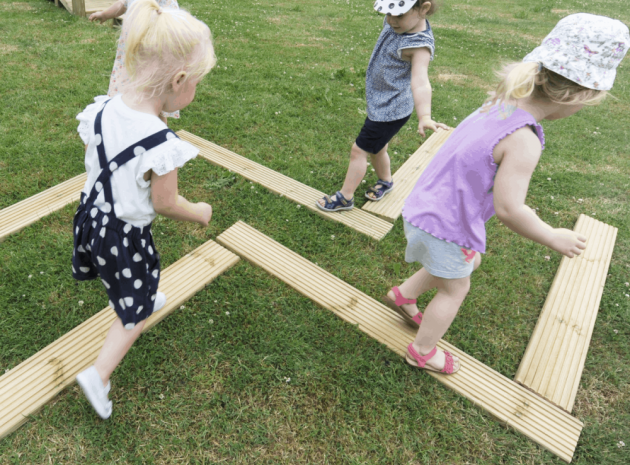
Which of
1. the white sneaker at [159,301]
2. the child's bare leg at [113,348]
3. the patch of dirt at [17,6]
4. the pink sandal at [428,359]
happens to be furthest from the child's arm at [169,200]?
the patch of dirt at [17,6]

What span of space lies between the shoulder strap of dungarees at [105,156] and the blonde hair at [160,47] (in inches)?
6.7

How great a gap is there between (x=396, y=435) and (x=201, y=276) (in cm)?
149

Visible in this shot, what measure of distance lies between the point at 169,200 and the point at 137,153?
0.68 ft

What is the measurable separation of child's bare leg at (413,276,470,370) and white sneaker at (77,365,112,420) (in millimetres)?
1563

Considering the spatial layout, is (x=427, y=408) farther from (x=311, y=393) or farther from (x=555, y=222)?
(x=555, y=222)

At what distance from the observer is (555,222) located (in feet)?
11.2

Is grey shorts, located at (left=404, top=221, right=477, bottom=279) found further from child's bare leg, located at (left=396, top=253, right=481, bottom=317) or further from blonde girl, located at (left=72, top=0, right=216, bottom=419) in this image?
blonde girl, located at (left=72, top=0, right=216, bottom=419)

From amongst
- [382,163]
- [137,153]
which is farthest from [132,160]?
[382,163]

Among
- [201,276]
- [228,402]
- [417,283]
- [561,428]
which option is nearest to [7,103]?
[201,276]

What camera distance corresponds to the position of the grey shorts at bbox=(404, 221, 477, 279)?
1.78m

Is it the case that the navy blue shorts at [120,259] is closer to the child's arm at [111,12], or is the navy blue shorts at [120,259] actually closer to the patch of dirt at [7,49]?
the child's arm at [111,12]

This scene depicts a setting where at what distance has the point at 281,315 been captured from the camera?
7.93 feet

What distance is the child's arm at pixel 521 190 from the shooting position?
1431 mm

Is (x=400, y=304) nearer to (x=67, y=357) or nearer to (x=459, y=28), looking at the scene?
(x=67, y=357)
